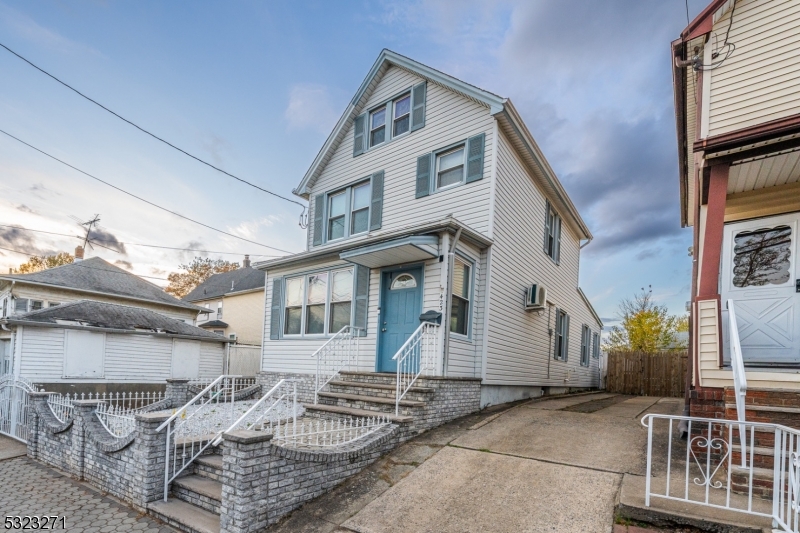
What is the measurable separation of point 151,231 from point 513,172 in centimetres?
1691

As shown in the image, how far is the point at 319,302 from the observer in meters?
10.2

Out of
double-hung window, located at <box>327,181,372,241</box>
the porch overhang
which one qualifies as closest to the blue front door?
the porch overhang

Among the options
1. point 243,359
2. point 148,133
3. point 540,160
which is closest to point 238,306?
point 243,359

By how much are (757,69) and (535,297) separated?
5973mm

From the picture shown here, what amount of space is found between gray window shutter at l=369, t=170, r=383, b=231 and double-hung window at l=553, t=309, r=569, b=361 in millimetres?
6365

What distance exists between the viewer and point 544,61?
12.1 metres

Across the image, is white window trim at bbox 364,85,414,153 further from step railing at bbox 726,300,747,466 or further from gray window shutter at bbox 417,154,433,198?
step railing at bbox 726,300,747,466

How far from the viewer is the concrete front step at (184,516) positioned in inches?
178

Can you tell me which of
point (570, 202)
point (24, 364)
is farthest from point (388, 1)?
point (24, 364)

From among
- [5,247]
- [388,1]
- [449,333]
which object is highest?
[388,1]

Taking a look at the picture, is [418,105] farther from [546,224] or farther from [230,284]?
[230,284]

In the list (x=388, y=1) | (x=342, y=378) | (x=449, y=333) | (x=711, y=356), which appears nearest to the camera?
(x=711, y=356)

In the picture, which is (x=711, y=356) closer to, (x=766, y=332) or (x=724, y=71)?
(x=766, y=332)

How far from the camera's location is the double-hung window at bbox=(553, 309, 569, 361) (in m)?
13.0
